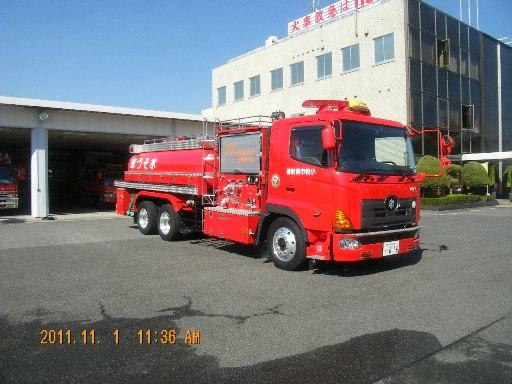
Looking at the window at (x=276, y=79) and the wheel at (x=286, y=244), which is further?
the window at (x=276, y=79)

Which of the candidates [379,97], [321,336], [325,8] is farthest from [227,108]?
[321,336]

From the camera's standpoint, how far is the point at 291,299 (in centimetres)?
609

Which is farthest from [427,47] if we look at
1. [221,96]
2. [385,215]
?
[385,215]

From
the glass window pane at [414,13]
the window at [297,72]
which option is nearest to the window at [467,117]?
the glass window pane at [414,13]

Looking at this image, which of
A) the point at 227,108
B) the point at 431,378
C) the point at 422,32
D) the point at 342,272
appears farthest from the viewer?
the point at 227,108

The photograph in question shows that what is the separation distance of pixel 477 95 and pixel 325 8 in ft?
41.3

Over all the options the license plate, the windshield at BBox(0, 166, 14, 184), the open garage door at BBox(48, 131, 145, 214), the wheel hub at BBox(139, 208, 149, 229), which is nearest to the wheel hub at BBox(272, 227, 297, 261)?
the license plate

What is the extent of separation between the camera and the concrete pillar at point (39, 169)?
17656 millimetres

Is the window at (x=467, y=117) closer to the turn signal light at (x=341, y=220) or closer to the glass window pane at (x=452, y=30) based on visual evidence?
the glass window pane at (x=452, y=30)

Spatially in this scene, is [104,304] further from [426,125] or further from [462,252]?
[426,125]

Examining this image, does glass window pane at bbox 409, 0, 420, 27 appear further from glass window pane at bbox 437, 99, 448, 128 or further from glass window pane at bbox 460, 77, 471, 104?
glass window pane at bbox 460, 77, 471, 104

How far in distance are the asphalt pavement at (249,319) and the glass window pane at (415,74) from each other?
2044 cm

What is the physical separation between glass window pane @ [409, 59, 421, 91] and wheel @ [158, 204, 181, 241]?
21.2 meters

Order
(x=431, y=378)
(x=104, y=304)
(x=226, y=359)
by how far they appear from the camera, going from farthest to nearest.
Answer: (x=104, y=304) → (x=226, y=359) → (x=431, y=378)
